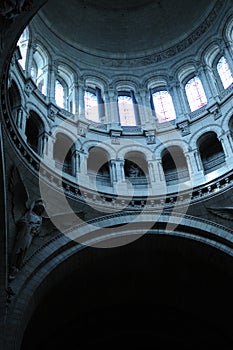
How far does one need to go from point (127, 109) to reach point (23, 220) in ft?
→ 33.7

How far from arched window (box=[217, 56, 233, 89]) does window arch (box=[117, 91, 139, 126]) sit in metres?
4.38

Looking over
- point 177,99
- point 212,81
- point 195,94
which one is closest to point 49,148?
point 177,99

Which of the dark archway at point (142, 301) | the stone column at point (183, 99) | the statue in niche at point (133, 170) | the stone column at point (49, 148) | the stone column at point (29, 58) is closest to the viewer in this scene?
the dark archway at point (142, 301)

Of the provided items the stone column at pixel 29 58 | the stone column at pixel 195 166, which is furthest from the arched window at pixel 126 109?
the stone column at pixel 29 58

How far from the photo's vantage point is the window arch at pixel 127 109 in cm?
2421

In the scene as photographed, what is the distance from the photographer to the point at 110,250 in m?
18.7

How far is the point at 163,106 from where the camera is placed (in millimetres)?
24719

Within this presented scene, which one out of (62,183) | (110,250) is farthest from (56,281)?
(62,183)

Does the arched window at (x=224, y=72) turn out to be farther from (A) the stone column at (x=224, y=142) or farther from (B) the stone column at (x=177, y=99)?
(A) the stone column at (x=224, y=142)

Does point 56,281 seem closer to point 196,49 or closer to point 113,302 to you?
point 113,302

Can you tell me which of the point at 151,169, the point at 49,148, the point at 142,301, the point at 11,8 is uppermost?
the point at 49,148

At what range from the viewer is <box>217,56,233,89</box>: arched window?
23.1 m

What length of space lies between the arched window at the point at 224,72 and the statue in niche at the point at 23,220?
10.8m

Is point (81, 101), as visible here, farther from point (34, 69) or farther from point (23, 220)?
point (23, 220)
